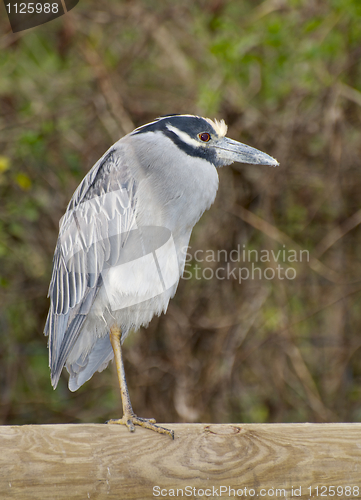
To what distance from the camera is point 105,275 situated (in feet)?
5.96

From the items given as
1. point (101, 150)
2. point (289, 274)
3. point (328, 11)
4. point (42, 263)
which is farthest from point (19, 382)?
point (328, 11)

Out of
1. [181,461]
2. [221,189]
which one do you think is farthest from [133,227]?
[221,189]

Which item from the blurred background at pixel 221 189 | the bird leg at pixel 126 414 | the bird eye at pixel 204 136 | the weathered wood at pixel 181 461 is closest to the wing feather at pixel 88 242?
the bird leg at pixel 126 414

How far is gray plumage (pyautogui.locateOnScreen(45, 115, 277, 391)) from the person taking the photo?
5.84 feet

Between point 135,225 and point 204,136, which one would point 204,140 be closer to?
point 204,136

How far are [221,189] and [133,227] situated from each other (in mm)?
1404

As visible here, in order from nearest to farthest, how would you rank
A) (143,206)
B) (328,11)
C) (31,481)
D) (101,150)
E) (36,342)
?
(31,481), (143,206), (328,11), (101,150), (36,342)

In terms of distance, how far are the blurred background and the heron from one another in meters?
1.08

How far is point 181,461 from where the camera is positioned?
4.56 ft

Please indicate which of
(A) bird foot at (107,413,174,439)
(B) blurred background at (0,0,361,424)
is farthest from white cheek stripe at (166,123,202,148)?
(B) blurred background at (0,0,361,424)

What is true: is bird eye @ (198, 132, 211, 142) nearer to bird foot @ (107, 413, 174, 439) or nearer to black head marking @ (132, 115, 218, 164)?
black head marking @ (132, 115, 218, 164)

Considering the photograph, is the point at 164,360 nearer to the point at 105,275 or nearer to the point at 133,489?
the point at 105,275

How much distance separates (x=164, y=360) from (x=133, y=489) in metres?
1.82

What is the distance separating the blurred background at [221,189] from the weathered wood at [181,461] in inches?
64.7
